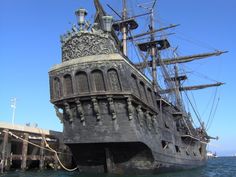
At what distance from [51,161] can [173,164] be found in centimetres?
1089

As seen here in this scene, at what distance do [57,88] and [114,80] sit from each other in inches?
159

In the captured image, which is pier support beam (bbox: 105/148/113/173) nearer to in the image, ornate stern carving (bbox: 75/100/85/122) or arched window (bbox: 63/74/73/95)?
ornate stern carving (bbox: 75/100/85/122)

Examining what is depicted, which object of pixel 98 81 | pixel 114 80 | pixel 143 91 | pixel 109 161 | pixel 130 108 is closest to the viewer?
pixel 130 108

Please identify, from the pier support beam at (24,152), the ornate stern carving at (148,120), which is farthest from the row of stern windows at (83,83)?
the pier support beam at (24,152)

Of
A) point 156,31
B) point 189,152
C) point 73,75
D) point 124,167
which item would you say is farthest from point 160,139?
point 156,31

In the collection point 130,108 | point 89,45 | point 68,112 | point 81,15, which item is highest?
point 81,15

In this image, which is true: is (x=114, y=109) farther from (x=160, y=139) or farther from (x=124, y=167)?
(x=160, y=139)

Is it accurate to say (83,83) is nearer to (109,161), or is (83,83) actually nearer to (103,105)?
(103,105)

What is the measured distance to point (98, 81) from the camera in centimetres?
2238

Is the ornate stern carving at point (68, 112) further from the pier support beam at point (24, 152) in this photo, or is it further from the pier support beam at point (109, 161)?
the pier support beam at point (24, 152)

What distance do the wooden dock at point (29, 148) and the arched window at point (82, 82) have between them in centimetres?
755

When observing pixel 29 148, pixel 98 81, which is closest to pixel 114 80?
pixel 98 81

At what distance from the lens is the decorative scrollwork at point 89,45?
2292 centimetres

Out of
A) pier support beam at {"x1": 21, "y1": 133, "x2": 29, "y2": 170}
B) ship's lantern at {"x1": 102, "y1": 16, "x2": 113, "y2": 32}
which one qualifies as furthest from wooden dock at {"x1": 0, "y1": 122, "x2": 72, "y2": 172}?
ship's lantern at {"x1": 102, "y1": 16, "x2": 113, "y2": 32}
